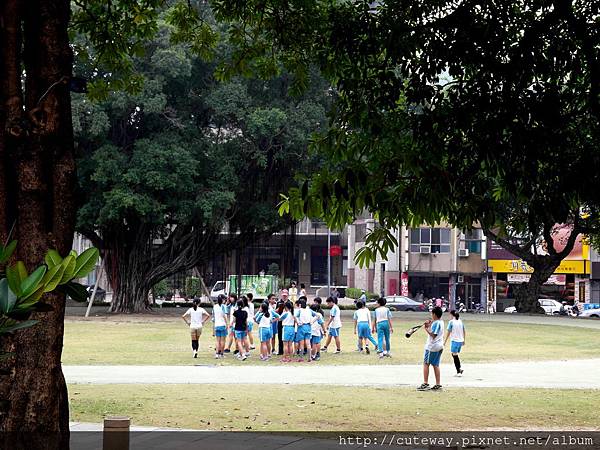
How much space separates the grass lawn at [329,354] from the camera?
22469 mm

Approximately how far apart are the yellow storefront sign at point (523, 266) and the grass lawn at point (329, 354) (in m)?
22.0

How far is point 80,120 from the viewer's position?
38.4m

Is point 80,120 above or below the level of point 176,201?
above

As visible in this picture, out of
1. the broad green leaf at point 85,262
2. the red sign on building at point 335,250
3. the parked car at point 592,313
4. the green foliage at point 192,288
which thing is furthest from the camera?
A: the red sign on building at point 335,250

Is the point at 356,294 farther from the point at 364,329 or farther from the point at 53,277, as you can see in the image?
the point at 53,277

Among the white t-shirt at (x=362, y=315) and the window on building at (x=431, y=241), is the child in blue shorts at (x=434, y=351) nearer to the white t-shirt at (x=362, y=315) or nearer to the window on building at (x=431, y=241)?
the white t-shirt at (x=362, y=315)

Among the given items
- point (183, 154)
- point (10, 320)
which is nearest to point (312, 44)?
point (10, 320)

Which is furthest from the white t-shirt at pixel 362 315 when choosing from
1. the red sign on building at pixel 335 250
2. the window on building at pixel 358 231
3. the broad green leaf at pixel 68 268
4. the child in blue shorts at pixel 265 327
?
the red sign on building at pixel 335 250

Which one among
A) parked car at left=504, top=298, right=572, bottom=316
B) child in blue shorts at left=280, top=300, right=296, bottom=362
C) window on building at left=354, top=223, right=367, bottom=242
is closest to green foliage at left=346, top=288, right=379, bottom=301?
window on building at left=354, top=223, right=367, bottom=242

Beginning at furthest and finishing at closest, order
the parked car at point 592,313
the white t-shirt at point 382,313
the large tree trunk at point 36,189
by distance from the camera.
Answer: the parked car at point 592,313
the white t-shirt at point 382,313
the large tree trunk at point 36,189

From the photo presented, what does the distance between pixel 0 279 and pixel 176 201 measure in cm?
3650

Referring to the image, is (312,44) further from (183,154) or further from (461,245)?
(461,245)

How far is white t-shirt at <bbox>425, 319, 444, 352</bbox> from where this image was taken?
1582 centimetres

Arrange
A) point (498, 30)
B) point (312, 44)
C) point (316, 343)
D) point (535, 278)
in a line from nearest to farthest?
1. point (498, 30)
2. point (312, 44)
3. point (316, 343)
4. point (535, 278)
